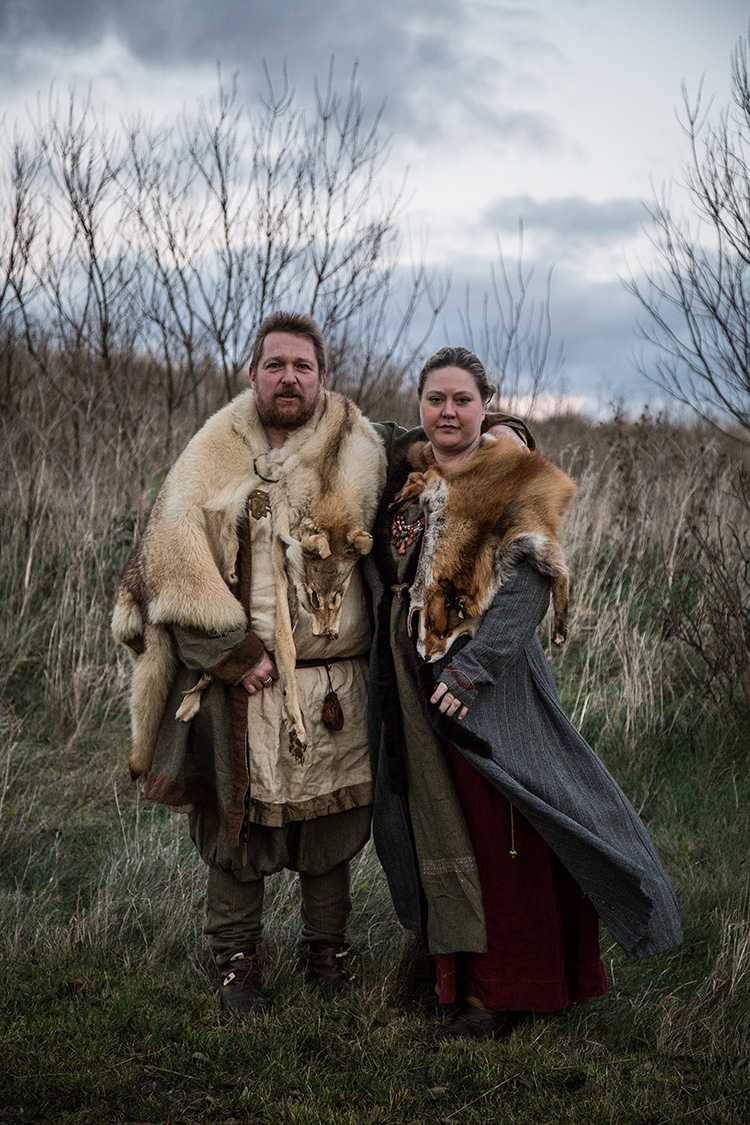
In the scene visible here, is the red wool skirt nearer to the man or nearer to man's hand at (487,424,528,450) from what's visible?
the man

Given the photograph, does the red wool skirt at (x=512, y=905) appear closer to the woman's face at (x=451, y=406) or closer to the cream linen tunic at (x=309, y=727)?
the cream linen tunic at (x=309, y=727)

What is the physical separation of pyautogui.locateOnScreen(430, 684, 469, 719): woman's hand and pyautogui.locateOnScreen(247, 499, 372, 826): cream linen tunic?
1.64 ft

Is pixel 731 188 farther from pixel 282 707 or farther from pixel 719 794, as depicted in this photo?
pixel 282 707

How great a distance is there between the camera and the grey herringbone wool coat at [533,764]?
257 cm

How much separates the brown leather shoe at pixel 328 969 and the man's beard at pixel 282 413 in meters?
1.86

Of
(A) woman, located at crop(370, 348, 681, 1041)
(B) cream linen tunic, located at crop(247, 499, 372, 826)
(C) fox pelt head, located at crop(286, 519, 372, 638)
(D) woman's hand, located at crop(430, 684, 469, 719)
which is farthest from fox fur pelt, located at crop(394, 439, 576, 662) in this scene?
(B) cream linen tunic, located at crop(247, 499, 372, 826)

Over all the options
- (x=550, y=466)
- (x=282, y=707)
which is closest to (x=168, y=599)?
(x=282, y=707)

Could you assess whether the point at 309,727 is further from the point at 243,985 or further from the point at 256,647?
the point at 243,985

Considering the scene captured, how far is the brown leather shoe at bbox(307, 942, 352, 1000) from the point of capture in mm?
3043

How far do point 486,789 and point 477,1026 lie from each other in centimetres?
76

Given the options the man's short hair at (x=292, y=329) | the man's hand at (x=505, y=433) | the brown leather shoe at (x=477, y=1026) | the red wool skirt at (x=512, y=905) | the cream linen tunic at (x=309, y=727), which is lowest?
the brown leather shoe at (x=477, y=1026)

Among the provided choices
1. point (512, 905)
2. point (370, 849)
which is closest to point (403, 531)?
point (512, 905)

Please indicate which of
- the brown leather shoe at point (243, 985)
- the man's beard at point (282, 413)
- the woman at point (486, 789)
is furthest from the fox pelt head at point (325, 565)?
the brown leather shoe at point (243, 985)

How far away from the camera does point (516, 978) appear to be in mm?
2723
